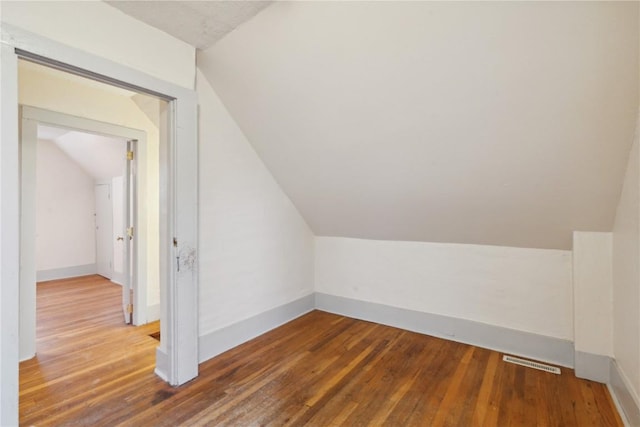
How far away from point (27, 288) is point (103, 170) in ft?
11.3

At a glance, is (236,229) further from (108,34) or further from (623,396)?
(623,396)

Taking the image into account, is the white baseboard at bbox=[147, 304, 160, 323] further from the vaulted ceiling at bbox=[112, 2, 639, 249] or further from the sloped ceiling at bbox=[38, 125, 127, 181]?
the sloped ceiling at bbox=[38, 125, 127, 181]

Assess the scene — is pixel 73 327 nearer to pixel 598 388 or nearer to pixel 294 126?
pixel 294 126

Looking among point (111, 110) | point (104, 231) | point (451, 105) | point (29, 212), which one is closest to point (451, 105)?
point (451, 105)

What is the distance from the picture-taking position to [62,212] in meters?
5.59

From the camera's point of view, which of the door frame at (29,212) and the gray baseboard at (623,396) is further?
the door frame at (29,212)

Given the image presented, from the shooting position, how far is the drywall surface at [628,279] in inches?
65.3

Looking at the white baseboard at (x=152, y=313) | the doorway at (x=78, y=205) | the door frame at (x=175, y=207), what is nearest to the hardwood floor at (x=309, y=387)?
the door frame at (x=175, y=207)

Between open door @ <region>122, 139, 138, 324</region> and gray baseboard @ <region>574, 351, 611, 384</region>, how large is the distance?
411 cm

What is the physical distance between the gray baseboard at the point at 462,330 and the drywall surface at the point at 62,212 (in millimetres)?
5137

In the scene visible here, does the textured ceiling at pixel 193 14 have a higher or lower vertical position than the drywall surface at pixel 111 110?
higher

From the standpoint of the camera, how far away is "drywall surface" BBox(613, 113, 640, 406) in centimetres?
166

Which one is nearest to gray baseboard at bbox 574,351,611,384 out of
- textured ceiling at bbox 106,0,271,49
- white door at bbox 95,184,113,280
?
textured ceiling at bbox 106,0,271,49

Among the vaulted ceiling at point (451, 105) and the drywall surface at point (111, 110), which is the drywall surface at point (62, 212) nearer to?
the drywall surface at point (111, 110)
